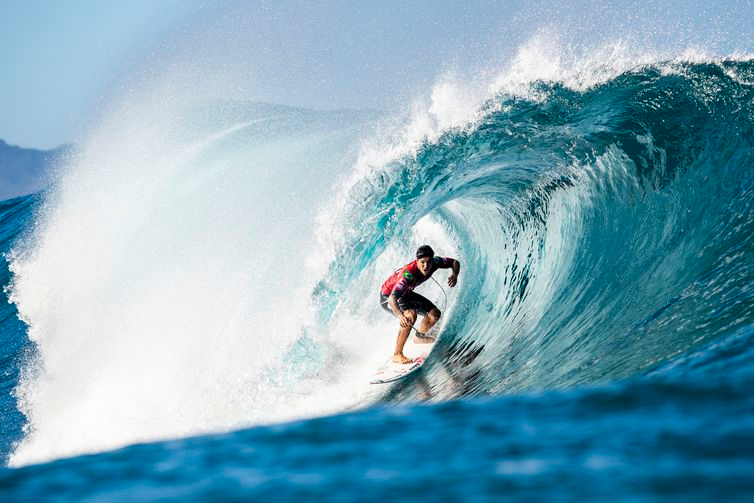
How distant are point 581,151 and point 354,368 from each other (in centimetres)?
386

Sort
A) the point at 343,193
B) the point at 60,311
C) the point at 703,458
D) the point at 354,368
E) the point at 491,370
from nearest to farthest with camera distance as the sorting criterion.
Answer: the point at 703,458 < the point at 491,370 < the point at 354,368 < the point at 343,193 < the point at 60,311

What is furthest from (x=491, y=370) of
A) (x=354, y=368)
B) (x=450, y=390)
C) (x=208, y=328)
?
(x=208, y=328)

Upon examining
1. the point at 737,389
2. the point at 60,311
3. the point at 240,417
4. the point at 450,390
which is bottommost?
the point at 737,389

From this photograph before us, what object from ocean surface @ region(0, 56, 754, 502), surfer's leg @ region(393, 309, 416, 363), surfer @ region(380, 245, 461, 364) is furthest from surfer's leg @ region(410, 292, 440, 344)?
ocean surface @ region(0, 56, 754, 502)

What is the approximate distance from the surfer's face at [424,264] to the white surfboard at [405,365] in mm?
989

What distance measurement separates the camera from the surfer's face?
756cm

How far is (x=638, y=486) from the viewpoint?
163 centimetres

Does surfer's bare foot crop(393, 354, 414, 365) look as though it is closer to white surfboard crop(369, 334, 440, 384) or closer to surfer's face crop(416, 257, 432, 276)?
white surfboard crop(369, 334, 440, 384)

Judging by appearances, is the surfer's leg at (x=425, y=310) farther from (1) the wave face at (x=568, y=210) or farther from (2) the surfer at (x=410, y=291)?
(1) the wave face at (x=568, y=210)

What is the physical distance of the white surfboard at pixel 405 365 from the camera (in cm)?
784

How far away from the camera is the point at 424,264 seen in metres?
7.59

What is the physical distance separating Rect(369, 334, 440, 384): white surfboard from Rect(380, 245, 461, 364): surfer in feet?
0.26

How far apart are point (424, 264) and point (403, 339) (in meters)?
0.84

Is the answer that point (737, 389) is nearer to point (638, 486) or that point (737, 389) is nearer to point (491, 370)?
point (638, 486)
